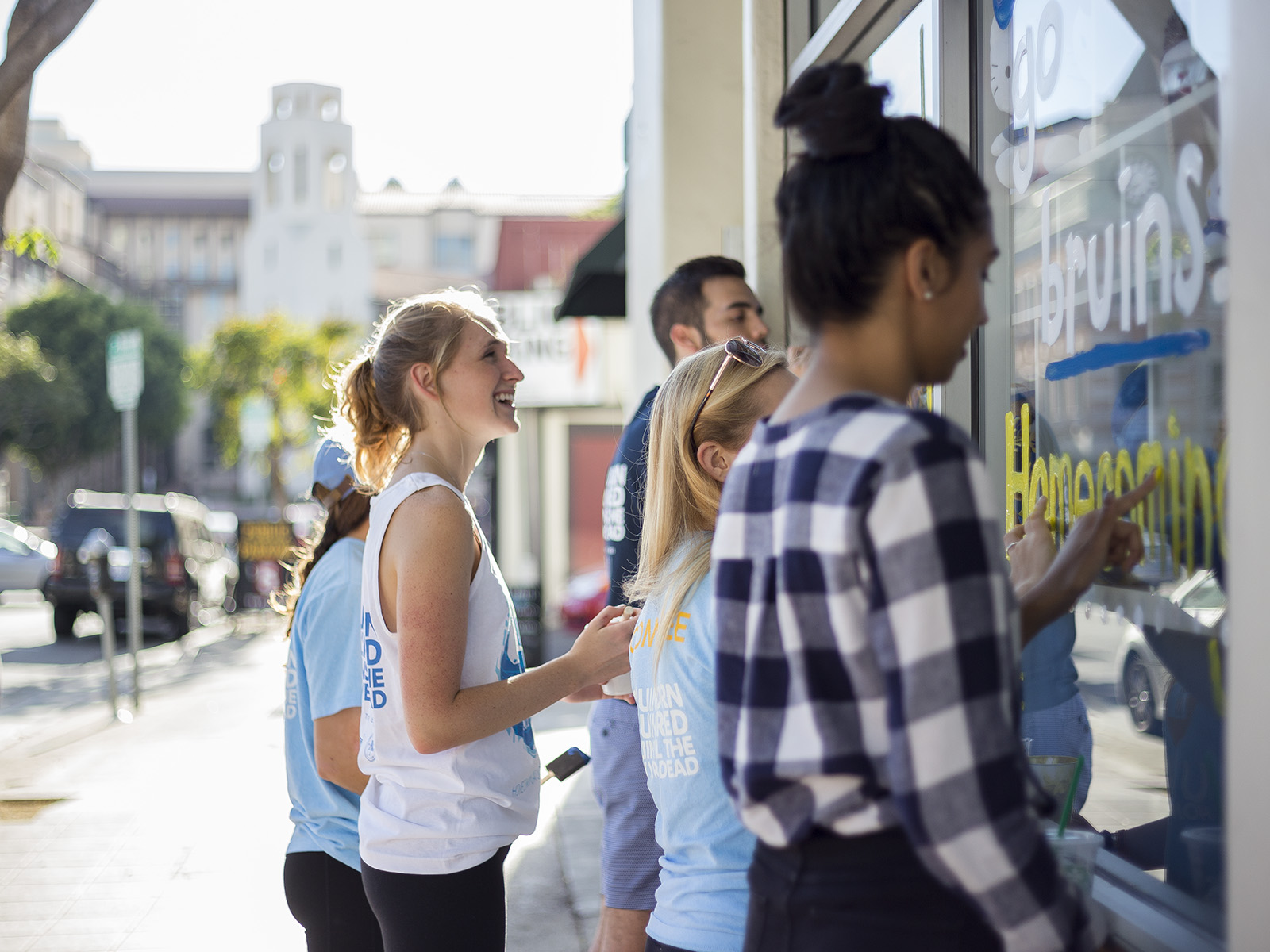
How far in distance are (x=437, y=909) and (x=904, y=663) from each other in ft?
4.19

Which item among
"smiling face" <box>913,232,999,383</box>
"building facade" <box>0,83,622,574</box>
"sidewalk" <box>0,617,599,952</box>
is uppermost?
"building facade" <box>0,83,622,574</box>

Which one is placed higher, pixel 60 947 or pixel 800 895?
pixel 800 895

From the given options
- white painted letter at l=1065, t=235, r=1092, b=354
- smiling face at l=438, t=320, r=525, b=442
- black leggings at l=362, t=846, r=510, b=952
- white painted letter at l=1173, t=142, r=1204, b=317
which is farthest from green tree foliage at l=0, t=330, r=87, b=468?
white painted letter at l=1173, t=142, r=1204, b=317

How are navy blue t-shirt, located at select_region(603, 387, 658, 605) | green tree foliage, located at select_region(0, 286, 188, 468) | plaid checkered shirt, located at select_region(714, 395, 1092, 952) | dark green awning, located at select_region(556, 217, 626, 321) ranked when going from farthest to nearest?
green tree foliage, located at select_region(0, 286, 188, 468) → dark green awning, located at select_region(556, 217, 626, 321) → navy blue t-shirt, located at select_region(603, 387, 658, 605) → plaid checkered shirt, located at select_region(714, 395, 1092, 952)

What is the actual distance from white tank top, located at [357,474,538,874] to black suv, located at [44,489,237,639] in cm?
1454

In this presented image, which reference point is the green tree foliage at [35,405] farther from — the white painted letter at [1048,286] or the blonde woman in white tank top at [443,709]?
the white painted letter at [1048,286]

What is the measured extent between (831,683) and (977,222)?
0.52 metres

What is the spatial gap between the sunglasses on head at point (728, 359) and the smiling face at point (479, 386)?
52cm

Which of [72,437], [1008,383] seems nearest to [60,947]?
[1008,383]

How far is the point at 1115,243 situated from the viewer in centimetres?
210

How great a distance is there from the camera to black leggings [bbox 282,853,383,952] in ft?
8.29

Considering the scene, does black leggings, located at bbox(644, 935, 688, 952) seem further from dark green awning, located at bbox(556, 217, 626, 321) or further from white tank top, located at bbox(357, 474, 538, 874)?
dark green awning, located at bbox(556, 217, 626, 321)

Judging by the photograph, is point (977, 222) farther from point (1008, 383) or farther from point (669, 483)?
point (1008, 383)

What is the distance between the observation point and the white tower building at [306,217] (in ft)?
200
